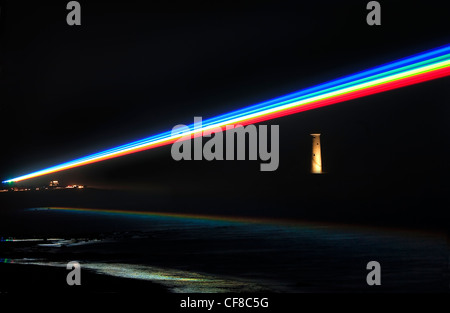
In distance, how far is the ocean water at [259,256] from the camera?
9781 millimetres

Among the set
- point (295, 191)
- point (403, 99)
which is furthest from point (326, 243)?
point (403, 99)

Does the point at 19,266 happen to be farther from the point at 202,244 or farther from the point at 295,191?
the point at 295,191

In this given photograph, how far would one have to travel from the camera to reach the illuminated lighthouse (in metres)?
64.9

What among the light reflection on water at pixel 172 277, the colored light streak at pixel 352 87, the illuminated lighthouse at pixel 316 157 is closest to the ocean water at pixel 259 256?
the light reflection on water at pixel 172 277

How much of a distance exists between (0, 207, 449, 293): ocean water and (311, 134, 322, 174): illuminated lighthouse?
1703 inches

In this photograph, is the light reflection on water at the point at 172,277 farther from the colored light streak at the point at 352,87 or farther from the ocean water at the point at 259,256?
the colored light streak at the point at 352,87

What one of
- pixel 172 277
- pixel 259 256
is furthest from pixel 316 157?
pixel 172 277

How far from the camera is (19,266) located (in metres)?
12.4

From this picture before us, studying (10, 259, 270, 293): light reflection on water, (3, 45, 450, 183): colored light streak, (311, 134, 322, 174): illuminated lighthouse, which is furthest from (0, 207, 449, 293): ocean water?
(311, 134, 322, 174): illuminated lighthouse

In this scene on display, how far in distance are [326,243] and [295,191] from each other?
38307 millimetres

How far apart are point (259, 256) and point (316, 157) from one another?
52028 mm

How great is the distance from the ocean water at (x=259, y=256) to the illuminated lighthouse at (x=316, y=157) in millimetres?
43253

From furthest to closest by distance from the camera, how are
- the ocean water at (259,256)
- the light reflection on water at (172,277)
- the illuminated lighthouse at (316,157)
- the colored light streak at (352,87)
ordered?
the illuminated lighthouse at (316,157), the colored light streak at (352,87), the ocean water at (259,256), the light reflection on water at (172,277)

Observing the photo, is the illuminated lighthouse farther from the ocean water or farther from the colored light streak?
the ocean water
